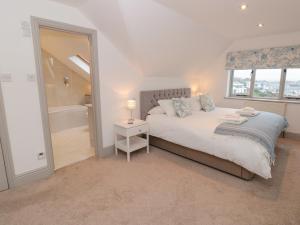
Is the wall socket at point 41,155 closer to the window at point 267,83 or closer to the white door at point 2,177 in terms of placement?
the white door at point 2,177

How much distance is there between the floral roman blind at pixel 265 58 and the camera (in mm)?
3896

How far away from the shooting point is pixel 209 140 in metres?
2.66

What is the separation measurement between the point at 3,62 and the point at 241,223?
10.1 ft

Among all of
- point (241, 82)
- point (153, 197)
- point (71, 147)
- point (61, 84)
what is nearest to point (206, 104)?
point (241, 82)

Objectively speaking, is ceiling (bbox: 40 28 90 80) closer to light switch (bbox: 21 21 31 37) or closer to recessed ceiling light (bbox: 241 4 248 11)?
light switch (bbox: 21 21 31 37)

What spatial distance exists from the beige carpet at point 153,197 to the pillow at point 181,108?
3.35 ft

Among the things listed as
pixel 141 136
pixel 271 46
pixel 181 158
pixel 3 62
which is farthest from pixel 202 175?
pixel 271 46

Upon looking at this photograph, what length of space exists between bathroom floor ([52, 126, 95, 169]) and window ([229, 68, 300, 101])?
13.3 ft

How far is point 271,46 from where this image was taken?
414 centimetres

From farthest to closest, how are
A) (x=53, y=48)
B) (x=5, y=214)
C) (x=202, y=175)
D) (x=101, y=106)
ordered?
1. (x=53, y=48)
2. (x=101, y=106)
3. (x=202, y=175)
4. (x=5, y=214)

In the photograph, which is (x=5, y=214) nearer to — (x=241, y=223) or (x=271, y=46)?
(x=241, y=223)

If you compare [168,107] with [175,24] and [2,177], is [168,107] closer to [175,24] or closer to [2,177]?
[175,24]

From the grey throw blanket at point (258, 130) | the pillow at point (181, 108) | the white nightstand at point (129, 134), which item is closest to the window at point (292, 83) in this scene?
the grey throw blanket at point (258, 130)

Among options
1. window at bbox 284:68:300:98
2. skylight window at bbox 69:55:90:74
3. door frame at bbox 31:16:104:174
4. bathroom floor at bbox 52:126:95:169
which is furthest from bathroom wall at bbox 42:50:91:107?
window at bbox 284:68:300:98
